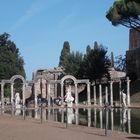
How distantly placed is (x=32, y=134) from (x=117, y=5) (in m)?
44.6

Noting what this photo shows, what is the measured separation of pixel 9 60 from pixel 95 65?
15.6 metres

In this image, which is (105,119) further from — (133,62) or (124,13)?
(133,62)

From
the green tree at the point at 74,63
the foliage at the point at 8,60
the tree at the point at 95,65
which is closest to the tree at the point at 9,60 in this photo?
the foliage at the point at 8,60

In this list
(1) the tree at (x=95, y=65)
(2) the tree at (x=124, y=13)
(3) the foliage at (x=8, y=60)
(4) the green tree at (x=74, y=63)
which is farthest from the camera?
(3) the foliage at (x=8, y=60)

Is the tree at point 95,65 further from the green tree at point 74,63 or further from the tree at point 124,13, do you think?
the tree at point 124,13

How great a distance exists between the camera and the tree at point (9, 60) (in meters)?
77.6

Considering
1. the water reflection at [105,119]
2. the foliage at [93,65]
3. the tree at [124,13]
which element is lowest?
the water reflection at [105,119]

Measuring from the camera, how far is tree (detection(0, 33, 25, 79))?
7762 centimetres

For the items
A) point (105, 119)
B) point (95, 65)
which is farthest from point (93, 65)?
point (105, 119)

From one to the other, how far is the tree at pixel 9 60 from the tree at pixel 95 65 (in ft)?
39.2

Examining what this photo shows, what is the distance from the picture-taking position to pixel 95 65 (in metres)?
72.0

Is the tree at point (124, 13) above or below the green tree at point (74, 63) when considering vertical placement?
above

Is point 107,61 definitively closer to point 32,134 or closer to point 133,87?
point 133,87

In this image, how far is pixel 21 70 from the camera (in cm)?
8175
